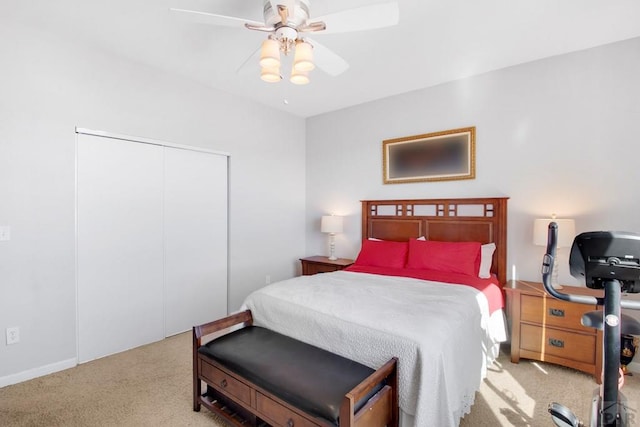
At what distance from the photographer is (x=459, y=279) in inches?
113

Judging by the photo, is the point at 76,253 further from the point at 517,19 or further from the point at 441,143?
the point at 517,19

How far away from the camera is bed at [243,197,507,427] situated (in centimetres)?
168

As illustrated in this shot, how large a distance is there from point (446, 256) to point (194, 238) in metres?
2.70

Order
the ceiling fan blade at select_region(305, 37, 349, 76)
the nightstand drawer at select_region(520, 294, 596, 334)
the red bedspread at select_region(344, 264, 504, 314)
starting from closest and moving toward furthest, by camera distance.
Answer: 1. the ceiling fan blade at select_region(305, 37, 349, 76)
2. the nightstand drawer at select_region(520, 294, 596, 334)
3. the red bedspread at select_region(344, 264, 504, 314)

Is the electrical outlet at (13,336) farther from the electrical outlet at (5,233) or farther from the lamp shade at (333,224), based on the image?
the lamp shade at (333,224)

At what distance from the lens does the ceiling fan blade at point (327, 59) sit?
2.17 m

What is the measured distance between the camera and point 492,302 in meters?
2.69

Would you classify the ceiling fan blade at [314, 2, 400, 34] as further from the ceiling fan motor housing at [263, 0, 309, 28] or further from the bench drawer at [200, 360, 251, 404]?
the bench drawer at [200, 360, 251, 404]

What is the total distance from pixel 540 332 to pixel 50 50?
4.71 meters

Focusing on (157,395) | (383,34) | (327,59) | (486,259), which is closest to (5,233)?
(157,395)

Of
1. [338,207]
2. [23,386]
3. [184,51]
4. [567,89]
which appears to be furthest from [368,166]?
[23,386]

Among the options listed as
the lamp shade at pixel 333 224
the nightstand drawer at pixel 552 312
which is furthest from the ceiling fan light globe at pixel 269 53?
the nightstand drawer at pixel 552 312

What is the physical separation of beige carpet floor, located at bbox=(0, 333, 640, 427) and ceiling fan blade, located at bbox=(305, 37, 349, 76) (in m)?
2.52

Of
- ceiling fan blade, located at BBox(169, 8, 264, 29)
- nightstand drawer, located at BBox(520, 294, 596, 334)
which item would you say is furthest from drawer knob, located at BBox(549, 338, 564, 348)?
ceiling fan blade, located at BBox(169, 8, 264, 29)
